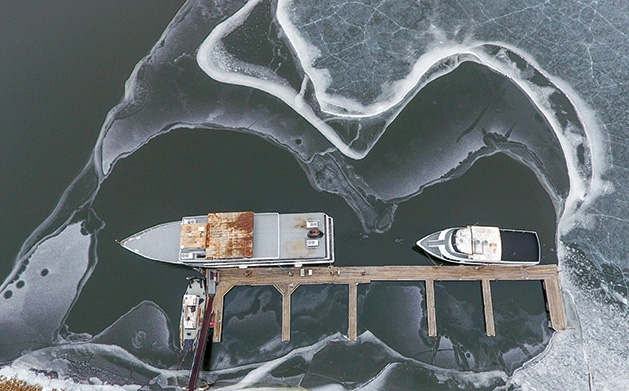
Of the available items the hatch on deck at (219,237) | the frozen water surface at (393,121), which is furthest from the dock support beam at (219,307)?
the hatch on deck at (219,237)

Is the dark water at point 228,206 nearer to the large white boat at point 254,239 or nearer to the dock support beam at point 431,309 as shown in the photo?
the dock support beam at point 431,309

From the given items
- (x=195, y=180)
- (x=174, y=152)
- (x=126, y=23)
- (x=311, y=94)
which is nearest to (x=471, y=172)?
(x=311, y=94)

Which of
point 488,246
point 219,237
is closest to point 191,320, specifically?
point 219,237

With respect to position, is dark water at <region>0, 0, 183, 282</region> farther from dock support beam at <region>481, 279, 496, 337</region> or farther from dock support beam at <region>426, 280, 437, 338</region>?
dock support beam at <region>481, 279, 496, 337</region>

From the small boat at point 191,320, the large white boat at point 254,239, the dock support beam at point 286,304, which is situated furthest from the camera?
the dock support beam at point 286,304

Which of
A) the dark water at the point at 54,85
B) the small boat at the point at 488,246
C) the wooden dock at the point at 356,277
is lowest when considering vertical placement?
the wooden dock at the point at 356,277

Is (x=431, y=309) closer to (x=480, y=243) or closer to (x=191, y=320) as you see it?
(x=480, y=243)

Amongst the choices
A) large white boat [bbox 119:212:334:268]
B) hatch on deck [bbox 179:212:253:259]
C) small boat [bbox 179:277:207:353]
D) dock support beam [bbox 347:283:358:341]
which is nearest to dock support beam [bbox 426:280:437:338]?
dock support beam [bbox 347:283:358:341]

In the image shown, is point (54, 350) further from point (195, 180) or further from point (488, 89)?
point (488, 89)
